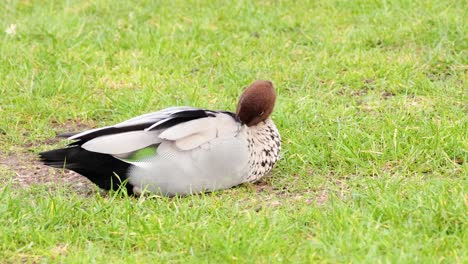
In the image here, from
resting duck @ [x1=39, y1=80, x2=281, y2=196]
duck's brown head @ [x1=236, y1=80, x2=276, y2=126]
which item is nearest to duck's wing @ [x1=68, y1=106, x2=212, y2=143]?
resting duck @ [x1=39, y1=80, x2=281, y2=196]

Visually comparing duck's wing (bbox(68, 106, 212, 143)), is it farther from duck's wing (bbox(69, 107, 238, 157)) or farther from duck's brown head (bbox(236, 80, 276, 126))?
duck's brown head (bbox(236, 80, 276, 126))

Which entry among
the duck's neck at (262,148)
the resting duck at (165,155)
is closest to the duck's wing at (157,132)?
the resting duck at (165,155)

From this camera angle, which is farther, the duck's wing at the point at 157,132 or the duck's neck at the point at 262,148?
the duck's neck at the point at 262,148

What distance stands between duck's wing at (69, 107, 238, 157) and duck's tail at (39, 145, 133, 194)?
1.9 inches

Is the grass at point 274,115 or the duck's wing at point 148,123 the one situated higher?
the duck's wing at point 148,123

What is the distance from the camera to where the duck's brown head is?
464 cm

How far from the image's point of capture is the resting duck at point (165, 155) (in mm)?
4320

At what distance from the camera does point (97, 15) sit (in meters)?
7.44

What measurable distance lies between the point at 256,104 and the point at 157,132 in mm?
573

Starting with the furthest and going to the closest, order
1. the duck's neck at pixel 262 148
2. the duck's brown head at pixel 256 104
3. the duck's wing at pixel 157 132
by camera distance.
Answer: the duck's brown head at pixel 256 104, the duck's neck at pixel 262 148, the duck's wing at pixel 157 132

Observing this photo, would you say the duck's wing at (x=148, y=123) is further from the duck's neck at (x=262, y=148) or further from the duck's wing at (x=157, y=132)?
the duck's neck at (x=262, y=148)

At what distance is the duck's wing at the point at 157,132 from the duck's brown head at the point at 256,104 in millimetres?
166

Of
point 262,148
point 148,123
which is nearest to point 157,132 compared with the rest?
point 148,123

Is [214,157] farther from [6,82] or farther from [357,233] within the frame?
[6,82]
